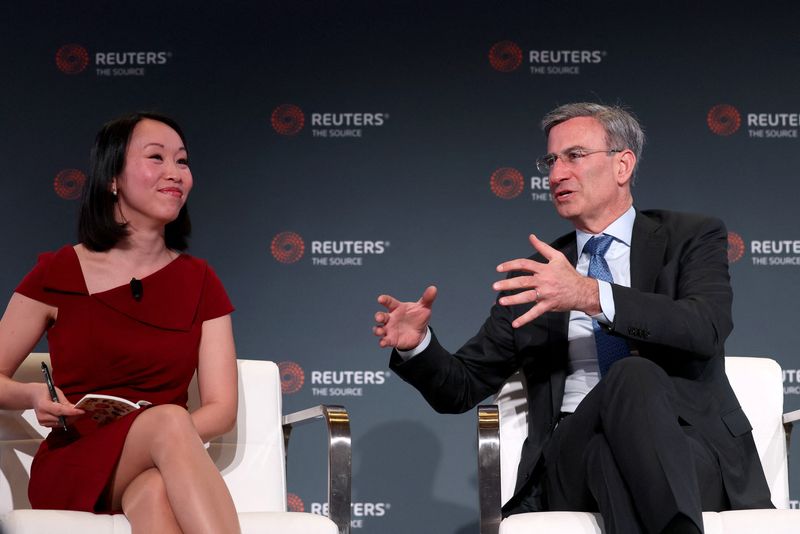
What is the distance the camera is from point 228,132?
437cm

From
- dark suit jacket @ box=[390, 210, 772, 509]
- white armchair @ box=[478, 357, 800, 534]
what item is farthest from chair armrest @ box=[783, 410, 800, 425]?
dark suit jacket @ box=[390, 210, 772, 509]

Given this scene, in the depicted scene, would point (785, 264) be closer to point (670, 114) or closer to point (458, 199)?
point (670, 114)

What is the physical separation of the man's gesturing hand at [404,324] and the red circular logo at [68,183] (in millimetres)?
2146

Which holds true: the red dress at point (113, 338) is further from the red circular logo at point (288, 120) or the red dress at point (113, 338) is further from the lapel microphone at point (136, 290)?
the red circular logo at point (288, 120)

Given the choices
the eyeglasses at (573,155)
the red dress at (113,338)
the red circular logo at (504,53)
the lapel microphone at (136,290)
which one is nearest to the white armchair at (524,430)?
the eyeglasses at (573,155)

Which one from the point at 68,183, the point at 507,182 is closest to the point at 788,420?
the point at 507,182

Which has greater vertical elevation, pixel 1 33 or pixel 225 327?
pixel 1 33

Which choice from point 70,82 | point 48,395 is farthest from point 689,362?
point 70,82

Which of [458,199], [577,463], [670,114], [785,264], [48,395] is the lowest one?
[577,463]

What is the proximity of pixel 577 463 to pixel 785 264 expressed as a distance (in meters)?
2.18

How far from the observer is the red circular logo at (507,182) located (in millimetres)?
4266

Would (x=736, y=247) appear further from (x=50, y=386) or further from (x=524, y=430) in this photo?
(x=50, y=386)

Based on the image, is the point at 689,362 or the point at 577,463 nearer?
the point at 577,463

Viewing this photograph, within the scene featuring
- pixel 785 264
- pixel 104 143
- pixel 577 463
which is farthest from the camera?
pixel 785 264
